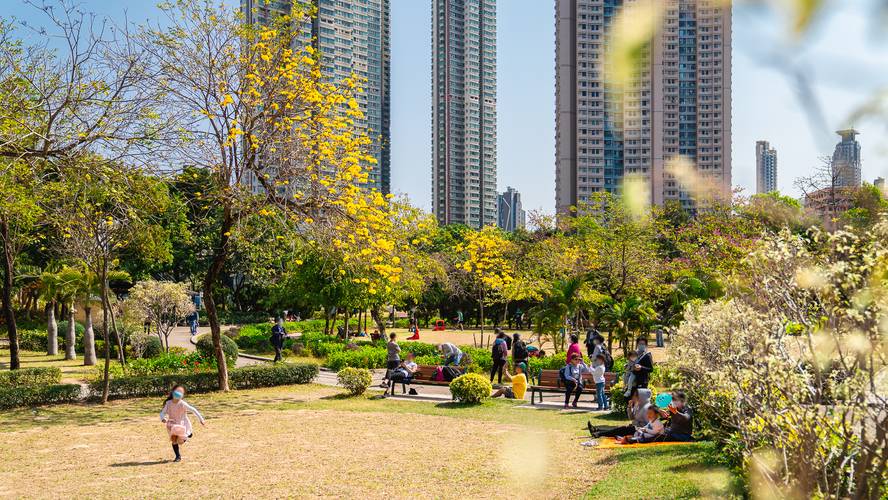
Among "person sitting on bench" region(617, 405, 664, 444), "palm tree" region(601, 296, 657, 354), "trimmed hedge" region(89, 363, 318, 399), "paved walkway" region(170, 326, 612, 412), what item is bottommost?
"paved walkway" region(170, 326, 612, 412)

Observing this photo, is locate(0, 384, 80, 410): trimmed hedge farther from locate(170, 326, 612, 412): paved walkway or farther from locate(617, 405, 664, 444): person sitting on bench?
locate(617, 405, 664, 444): person sitting on bench

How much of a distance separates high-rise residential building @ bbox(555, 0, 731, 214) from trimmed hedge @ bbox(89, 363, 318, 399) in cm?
1504

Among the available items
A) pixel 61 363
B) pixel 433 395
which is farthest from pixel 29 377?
pixel 433 395

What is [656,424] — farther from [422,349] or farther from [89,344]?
[89,344]

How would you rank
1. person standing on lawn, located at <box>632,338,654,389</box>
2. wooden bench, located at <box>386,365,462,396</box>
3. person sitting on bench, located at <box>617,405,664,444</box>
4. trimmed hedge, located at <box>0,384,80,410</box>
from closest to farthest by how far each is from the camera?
person sitting on bench, located at <box>617,405,664,444</box>
person standing on lawn, located at <box>632,338,654,389</box>
trimmed hedge, located at <box>0,384,80,410</box>
wooden bench, located at <box>386,365,462,396</box>

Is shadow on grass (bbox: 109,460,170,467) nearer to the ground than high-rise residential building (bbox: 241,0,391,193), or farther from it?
nearer to the ground

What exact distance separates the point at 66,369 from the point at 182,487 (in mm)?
17748

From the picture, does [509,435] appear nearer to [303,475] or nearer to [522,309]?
[303,475]

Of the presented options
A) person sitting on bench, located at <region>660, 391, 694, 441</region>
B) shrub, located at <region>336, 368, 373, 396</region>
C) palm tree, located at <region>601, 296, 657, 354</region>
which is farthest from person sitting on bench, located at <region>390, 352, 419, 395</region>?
person sitting on bench, located at <region>660, 391, 694, 441</region>

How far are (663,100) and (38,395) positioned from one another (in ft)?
54.5

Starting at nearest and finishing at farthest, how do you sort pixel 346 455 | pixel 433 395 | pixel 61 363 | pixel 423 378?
pixel 346 455
pixel 433 395
pixel 423 378
pixel 61 363

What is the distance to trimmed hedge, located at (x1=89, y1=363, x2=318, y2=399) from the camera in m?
17.6

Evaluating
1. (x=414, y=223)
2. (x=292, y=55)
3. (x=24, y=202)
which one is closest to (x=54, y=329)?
(x=414, y=223)

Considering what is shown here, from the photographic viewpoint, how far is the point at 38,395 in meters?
16.4
